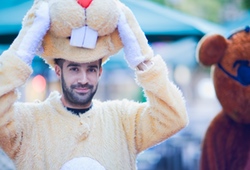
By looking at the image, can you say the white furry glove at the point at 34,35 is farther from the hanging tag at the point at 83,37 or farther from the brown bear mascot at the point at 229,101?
the brown bear mascot at the point at 229,101

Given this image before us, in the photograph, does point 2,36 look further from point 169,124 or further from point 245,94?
point 169,124

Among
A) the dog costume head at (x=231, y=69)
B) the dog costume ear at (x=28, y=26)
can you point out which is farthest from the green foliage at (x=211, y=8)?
the dog costume ear at (x=28, y=26)

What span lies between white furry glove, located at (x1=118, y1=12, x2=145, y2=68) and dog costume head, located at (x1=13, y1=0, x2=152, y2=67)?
40 mm

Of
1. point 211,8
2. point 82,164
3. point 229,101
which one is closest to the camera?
point 82,164

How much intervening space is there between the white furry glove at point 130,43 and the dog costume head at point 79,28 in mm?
40

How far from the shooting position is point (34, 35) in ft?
10.8

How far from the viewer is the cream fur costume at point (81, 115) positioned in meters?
3.28

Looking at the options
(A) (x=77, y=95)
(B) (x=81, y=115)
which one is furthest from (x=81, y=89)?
(B) (x=81, y=115)

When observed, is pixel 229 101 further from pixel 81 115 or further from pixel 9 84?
pixel 9 84

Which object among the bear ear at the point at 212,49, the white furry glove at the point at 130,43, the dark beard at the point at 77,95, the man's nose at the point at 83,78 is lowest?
the bear ear at the point at 212,49

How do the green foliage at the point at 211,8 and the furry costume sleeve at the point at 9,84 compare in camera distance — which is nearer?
the furry costume sleeve at the point at 9,84

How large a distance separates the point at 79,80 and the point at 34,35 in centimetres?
36

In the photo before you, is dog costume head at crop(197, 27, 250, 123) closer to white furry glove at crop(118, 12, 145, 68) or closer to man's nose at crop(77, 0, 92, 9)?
white furry glove at crop(118, 12, 145, 68)

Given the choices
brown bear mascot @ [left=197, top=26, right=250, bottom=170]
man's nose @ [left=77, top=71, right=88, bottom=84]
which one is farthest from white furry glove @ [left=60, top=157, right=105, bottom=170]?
brown bear mascot @ [left=197, top=26, right=250, bottom=170]
